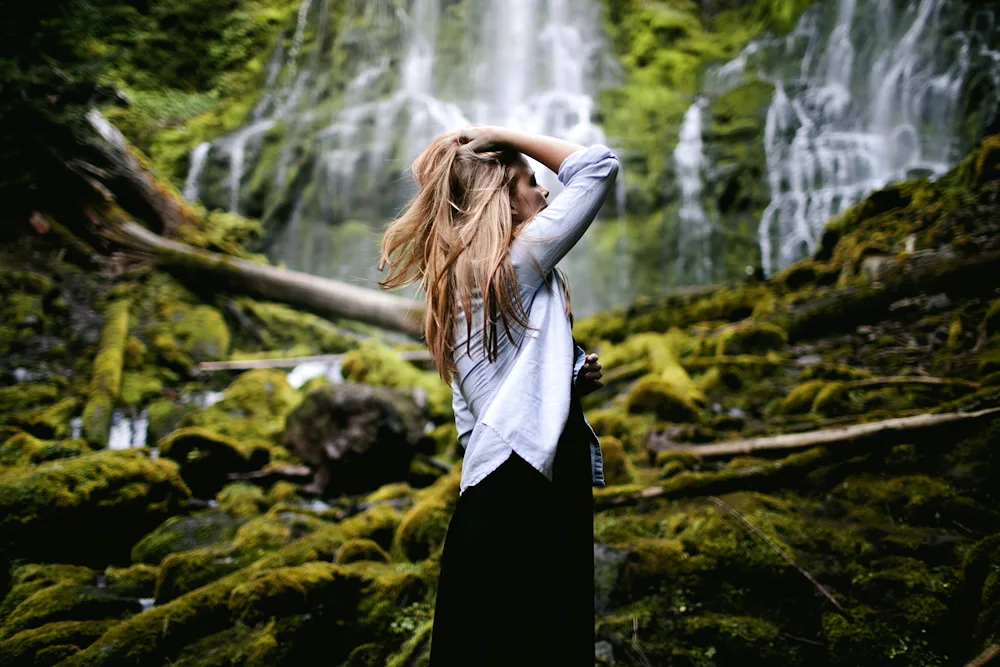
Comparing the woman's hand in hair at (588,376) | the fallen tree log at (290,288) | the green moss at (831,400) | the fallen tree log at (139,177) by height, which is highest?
the fallen tree log at (139,177)

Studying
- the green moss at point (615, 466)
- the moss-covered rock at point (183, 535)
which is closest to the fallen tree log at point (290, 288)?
the moss-covered rock at point (183, 535)

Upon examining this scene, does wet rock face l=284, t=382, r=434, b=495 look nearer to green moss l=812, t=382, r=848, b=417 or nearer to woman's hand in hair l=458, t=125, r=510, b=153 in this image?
green moss l=812, t=382, r=848, b=417

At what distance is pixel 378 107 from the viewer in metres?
14.1

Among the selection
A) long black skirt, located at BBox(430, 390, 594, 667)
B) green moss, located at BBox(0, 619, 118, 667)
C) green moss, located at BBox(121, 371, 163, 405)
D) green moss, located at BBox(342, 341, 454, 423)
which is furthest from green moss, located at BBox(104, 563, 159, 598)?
green moss, located at BBox(121, 371, 163, 405)

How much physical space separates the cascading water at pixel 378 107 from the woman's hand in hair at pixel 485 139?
10012mm

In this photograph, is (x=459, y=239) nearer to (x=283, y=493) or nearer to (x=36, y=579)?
(x=36, y=579)

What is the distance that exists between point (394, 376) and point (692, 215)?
895 centimetres

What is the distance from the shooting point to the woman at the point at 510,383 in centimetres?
112

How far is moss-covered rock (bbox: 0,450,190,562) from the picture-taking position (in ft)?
10.2

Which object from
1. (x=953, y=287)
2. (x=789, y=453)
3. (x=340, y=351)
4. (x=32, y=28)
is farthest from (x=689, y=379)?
(x=32, y=28)

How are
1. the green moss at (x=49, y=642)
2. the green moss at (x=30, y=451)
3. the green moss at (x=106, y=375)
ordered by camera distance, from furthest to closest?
the green moss at (x=106, y=375) < the green moss at (x=30, y=451) < the green moss at (x=49, y=642)

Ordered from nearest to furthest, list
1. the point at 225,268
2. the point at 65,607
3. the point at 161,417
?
the point at 65,607, the point at 161,417, the point at 225,268

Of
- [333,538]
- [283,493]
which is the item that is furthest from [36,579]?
[283,493]

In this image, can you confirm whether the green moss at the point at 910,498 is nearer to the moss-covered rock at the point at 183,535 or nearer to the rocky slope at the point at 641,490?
the rocky slope at the point at 641,490
